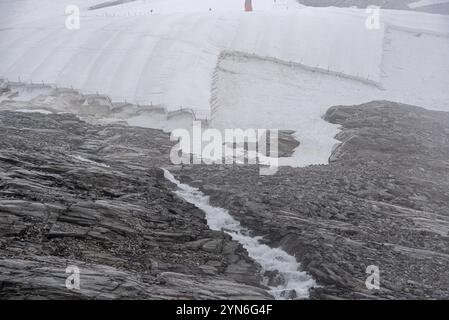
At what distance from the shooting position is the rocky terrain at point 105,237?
1130 cm

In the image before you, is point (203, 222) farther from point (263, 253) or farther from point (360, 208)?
point (360, 208)

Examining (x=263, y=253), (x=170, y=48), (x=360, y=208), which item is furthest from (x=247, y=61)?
(x=263, y=253)

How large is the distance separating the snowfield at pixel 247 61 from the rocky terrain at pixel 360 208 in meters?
5.21

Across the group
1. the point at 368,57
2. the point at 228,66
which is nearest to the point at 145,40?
the point at 228,66

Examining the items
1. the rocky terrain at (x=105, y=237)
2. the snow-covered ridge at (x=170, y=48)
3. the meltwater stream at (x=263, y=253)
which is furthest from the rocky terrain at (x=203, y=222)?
the snow-covered ridge at (x=170, y=48)

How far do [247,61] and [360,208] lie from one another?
2685cm

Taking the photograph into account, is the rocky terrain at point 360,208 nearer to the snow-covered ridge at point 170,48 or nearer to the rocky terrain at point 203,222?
the rocky terrain at point 203,222

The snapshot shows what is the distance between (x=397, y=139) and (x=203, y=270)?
58.0 feet

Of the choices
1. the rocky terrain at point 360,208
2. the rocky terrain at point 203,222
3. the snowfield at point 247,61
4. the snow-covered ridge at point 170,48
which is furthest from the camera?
the snow-covered ridge at point 170,48

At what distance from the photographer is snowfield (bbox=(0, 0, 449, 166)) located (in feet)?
117

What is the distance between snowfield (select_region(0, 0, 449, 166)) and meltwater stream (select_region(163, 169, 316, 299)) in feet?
38.4

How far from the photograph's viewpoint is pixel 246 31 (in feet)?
153
